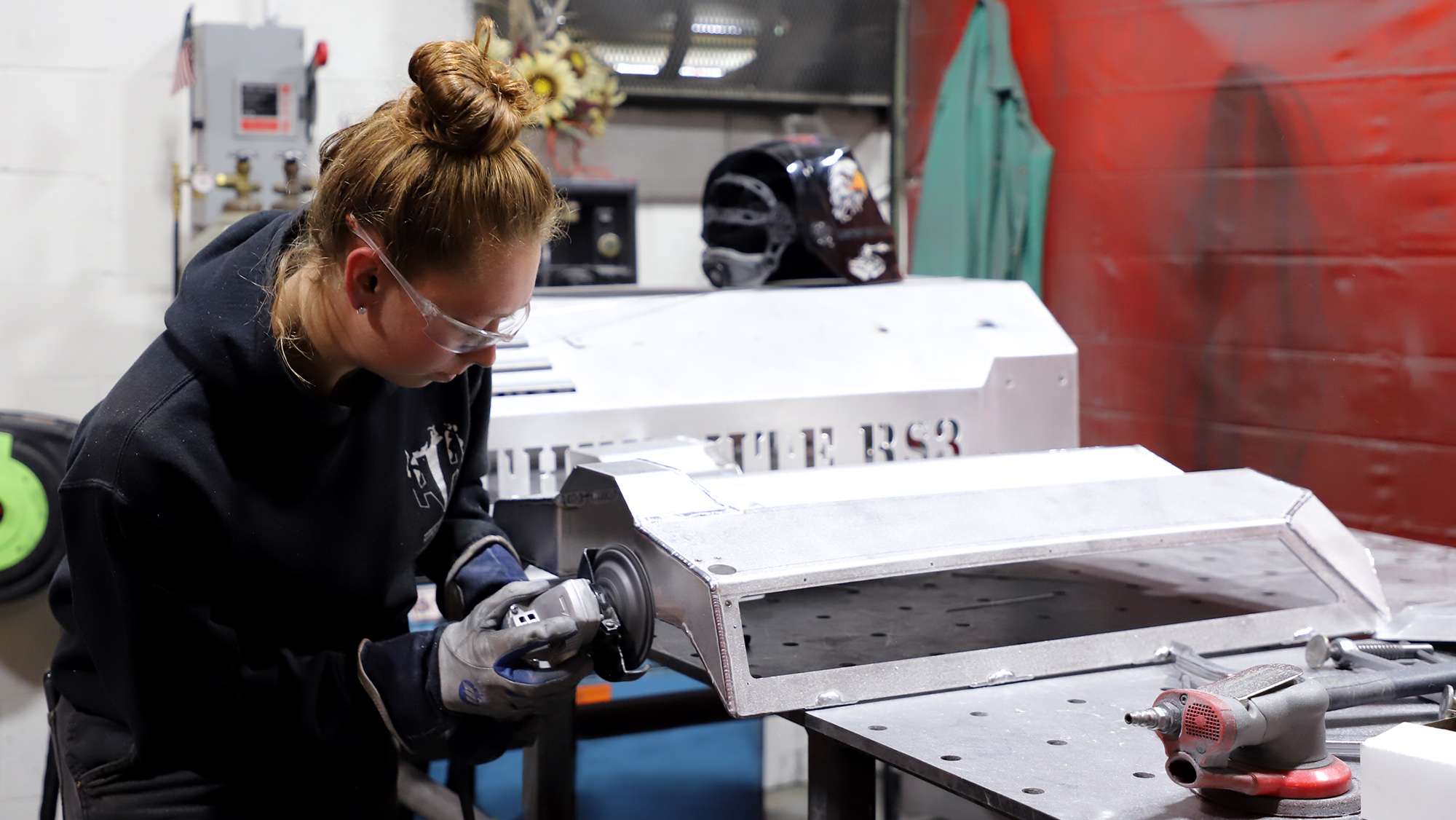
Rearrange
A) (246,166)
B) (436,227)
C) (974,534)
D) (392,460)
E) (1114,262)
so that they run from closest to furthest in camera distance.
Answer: (436,227), (974,534), (392,460), (246,166), (1114,262)

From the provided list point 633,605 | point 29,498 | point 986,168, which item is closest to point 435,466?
point 633,605

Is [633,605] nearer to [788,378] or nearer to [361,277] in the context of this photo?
[361,277]

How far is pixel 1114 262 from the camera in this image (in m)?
2.77

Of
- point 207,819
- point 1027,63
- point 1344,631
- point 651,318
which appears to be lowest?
point 207,819

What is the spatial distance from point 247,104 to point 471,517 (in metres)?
1.43

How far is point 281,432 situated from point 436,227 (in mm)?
259

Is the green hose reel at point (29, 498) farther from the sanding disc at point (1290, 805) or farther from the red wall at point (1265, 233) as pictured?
the red wall at point (1265, 233)

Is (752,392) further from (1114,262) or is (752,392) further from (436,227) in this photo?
(1114,262)

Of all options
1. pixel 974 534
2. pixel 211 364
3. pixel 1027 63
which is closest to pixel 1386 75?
pixel 1027 63

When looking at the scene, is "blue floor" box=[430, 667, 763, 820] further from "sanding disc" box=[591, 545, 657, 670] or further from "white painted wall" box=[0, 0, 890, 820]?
"sanding disc" box=[591, 545, 657, 670]

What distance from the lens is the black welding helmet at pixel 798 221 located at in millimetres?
1923

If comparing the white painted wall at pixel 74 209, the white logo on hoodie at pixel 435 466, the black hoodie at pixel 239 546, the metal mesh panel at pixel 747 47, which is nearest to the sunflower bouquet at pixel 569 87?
the metal mesh panel at pixel 747 47

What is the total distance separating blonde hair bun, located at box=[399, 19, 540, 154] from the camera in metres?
0.94

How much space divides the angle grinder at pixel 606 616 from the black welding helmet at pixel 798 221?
3.22 ft
